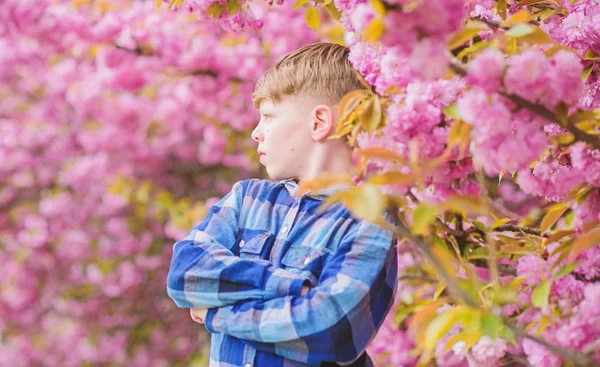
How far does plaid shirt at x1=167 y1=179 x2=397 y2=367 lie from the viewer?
138 centimetres

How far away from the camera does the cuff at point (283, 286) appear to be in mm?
1415

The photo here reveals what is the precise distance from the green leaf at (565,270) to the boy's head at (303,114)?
46cm

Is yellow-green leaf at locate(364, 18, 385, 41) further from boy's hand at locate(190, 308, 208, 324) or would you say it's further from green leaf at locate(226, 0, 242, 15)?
green leaf at locate(226, 0, 242, 15)

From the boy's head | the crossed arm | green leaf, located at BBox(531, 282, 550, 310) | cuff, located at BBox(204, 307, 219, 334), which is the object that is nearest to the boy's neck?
the boy's head

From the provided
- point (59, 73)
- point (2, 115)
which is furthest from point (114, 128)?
point (2, 115)

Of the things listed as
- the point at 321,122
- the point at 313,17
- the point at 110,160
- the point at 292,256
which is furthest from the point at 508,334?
the point at 110,160

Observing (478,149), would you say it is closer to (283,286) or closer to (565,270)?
(565,270)

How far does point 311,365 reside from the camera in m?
1.43

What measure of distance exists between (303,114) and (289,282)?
354 mm

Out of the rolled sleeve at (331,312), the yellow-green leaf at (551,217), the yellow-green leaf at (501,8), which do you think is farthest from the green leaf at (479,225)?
the yellow-green leaf at (501,8)

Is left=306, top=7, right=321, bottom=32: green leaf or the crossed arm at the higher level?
left=306, top=7, right=321, bottom=32: green leaf

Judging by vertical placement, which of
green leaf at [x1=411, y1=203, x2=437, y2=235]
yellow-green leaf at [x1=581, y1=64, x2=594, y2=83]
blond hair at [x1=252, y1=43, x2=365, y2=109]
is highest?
blond hair at [x1=252, y1=43, x2=365, y2=109]

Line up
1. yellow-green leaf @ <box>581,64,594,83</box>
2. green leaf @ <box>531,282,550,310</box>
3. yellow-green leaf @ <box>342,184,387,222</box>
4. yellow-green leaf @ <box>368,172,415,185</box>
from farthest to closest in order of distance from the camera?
yellow-green leaf @ <box>581,64,594,83</box> → green leaf @ <box>531,282,550,310</box> → yellow-green leaf @ <box>368,172,415,185</box> → yellow-green leaf @ <box>342,184,387,222</box>

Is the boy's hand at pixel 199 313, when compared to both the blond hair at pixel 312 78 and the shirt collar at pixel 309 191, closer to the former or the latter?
the shirt collar at pixel 309 191
